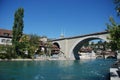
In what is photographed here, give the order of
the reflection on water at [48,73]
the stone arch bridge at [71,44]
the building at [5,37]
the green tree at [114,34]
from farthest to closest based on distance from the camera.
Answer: the stone arch bridge at [71,44] → the building at [5,37] → the reflection on water at [48,73] → the green tree at [114,34]

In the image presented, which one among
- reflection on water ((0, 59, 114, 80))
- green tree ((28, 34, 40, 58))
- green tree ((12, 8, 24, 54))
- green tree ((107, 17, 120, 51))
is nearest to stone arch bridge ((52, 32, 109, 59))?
green tree ((28, 34, 40, 58))

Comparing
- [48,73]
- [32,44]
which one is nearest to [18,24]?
[32,44]

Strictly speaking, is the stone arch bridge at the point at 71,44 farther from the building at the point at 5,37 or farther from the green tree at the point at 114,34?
the green tree at the point at 114,34

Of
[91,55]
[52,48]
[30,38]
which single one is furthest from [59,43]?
[91,55]

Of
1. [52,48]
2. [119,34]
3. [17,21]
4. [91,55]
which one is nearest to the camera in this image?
[119,34]

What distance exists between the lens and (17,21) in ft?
166

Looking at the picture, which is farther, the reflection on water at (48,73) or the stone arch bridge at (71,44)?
the stone arch bridge at (71,44)

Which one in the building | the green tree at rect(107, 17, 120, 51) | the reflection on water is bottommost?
the reflection on water

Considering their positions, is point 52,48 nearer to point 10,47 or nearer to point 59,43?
point 59,43

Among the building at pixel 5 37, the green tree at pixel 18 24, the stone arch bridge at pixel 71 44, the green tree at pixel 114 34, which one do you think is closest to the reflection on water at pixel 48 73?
the green tree at pixel 114 34

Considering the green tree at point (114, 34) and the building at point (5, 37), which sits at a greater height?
the building at point (5, 37)

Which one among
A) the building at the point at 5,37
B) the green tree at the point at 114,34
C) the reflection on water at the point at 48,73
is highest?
the building at the point at 5,37

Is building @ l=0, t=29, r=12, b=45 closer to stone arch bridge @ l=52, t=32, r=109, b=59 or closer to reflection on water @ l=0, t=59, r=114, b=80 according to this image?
stone arch bridge @ l=52, t=32, r=109, b=59

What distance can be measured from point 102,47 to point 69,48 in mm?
57477
